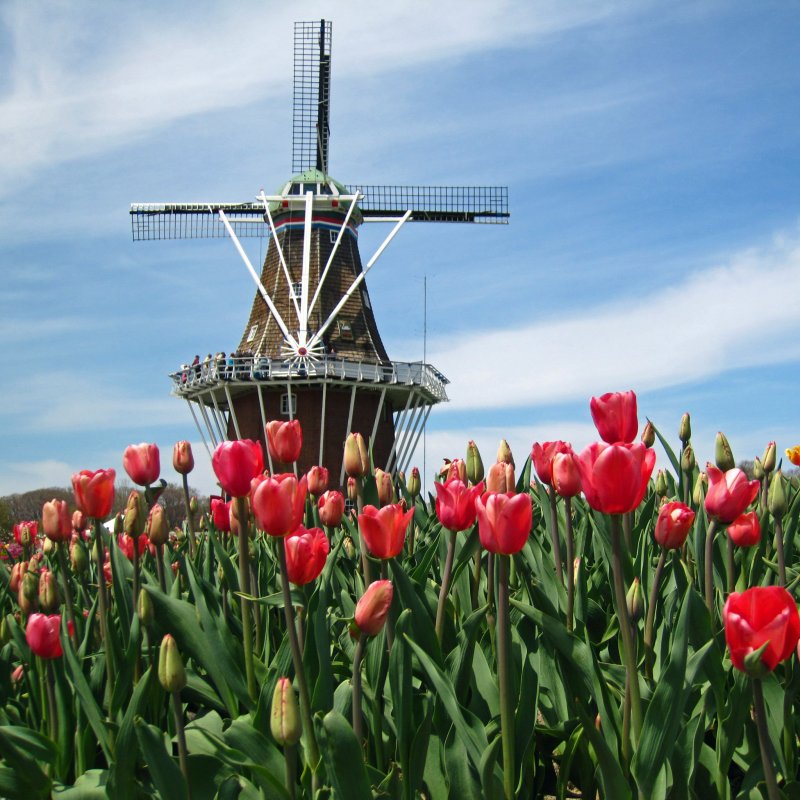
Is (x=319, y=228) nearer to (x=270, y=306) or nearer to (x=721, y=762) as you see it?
(x=270, y=306)

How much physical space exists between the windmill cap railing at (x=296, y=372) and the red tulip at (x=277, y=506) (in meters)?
23.4

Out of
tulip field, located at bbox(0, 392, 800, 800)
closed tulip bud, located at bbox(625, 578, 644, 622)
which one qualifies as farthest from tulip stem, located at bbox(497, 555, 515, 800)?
closed tulip bud, located at bbox(625, 578, 644, 622)

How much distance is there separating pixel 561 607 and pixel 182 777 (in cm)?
127

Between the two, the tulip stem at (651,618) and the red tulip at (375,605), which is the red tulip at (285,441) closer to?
the red tulip at (375,605)

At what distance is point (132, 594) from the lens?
279 centimetres

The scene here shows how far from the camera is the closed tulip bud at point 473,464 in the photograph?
306cm

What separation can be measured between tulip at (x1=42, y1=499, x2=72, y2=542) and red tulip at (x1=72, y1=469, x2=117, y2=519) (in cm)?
29

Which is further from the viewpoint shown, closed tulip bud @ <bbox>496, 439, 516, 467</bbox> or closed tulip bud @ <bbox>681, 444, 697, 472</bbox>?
closed tulip bud @ <bbox>681, 444, 697, 472</bbox>

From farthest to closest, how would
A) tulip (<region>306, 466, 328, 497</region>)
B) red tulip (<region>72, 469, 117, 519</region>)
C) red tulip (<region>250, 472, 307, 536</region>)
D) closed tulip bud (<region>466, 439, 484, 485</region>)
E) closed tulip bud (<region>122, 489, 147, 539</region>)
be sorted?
tulip (<region>306, 466, 328, 497</region>) → closed tulip bud (<region>466, 439, 484, 485</region>) → closed tulip bud (<region>122, 489, 147, 539</region>) → red tulip (<region>72, 469, 117, 519</region>) → red tulip (<region>250, 472, 307, 536</region>)

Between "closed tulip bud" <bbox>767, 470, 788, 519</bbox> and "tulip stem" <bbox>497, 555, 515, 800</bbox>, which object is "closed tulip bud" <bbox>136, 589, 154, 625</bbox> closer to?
"tulip stem" <bbox>497, 555, 515, 800</bbox>

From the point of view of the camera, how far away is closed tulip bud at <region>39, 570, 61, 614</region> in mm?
2422

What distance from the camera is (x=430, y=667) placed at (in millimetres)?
1827

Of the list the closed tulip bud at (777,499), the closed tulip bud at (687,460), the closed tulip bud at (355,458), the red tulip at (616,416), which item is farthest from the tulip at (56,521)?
the closed tulip bud at (687,460)

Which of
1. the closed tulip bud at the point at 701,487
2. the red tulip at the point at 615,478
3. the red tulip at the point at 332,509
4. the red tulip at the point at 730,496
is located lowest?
the red tulip at the point at 332,509
